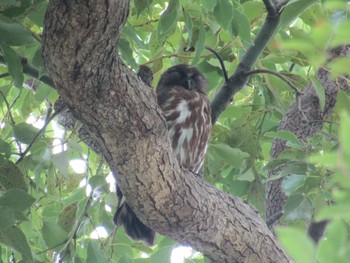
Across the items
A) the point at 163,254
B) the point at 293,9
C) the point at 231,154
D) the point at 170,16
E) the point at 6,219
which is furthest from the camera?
the point at 163,254

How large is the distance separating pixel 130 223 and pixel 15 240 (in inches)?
31.4

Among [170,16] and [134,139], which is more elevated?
[170,16]

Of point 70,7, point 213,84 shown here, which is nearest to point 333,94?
point 213,84

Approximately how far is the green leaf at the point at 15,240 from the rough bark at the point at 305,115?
141 cm

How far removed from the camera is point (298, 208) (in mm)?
2387

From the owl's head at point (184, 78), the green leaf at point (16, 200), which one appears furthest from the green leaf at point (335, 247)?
the owl's head at point (184, 78)

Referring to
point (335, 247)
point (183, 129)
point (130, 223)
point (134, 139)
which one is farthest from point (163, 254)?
point (335, 247)

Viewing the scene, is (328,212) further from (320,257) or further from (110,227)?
(110,227)

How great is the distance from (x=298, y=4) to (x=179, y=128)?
3.56ft

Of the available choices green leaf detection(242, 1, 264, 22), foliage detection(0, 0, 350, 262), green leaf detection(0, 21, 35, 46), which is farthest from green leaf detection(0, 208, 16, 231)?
green leaf detection(242, 1, 264, 22)

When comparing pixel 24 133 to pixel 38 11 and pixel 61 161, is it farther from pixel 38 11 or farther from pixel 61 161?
pixel 38 11

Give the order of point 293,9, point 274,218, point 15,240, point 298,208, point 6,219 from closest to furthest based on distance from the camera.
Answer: point 6,219, point 15,240, point 293,9, point 298,208, point 274,218

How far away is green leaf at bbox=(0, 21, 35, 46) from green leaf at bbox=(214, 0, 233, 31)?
56cm

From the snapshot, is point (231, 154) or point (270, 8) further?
point (231, 154)
